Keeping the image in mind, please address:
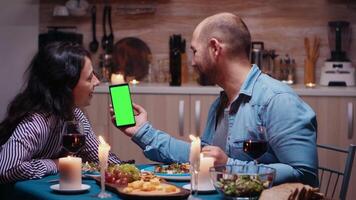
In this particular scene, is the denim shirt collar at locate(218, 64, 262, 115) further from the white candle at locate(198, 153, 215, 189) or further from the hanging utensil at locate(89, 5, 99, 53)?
the hanging utensil at locate(89, 5, 99, 53)

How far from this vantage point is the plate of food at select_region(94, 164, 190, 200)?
190cm

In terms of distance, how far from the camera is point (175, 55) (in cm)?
449

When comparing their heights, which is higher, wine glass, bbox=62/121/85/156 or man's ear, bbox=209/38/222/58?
man's ear, bbox=209/38/222/58

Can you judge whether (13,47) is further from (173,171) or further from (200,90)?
(173,171)

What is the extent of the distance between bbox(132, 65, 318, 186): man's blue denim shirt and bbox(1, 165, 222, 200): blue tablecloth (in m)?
0.30

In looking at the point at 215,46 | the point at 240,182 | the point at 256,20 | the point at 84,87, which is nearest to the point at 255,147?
the point at 240,182

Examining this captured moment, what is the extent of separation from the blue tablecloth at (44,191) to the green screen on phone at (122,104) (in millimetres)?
297

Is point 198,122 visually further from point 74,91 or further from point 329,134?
point 74,91

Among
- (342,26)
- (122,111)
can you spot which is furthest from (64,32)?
(122,111)

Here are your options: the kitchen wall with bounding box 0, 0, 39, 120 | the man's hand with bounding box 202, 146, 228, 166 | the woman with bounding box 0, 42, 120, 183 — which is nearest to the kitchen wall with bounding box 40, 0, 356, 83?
the kitchen wall with bounding box 0, 0, 39, 120

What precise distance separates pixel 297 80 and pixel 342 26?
0.49 metres

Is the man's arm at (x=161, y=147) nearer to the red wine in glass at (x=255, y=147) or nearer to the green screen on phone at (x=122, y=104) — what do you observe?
the green screen on phone at (x=122, y=104)

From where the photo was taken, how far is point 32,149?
2430mm

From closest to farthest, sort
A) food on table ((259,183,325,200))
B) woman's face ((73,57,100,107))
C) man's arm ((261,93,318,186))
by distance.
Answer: food on table ((259,183,325,200)) → man's arm ((261,93,318,186)) → woman's face ((73,57,100,107))
